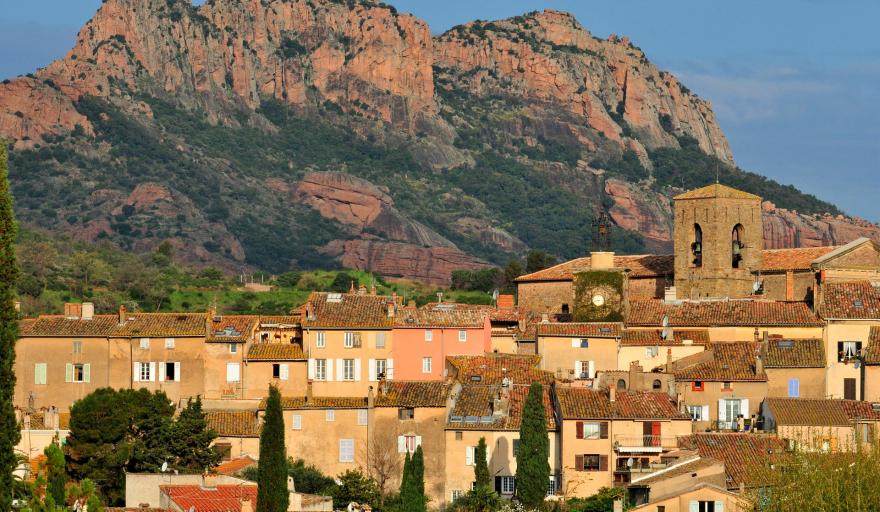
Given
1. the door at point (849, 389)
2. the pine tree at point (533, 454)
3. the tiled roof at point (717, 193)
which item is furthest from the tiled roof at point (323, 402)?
the tiled roof at point (717, 193)

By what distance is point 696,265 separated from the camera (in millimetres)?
95000

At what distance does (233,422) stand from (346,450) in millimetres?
4341

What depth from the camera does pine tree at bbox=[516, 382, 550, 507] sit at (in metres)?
63.8

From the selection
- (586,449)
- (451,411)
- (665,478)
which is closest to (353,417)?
(451,411)

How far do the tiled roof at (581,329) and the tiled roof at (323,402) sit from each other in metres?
9.83

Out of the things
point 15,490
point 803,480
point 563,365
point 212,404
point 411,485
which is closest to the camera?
point 15,490

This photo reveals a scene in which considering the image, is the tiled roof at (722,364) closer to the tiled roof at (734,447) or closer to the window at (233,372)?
the tiled roof at (734,447)

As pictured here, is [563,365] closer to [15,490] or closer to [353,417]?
[353,417]

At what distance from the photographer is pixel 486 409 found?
234 ft

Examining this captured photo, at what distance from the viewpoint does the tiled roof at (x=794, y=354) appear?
7431 centimetres

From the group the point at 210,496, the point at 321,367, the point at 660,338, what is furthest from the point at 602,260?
the point at 210,496

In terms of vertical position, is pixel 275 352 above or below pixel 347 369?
above

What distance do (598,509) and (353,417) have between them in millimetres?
12293

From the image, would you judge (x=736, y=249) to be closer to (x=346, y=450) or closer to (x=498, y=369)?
(x=498, y=369)
